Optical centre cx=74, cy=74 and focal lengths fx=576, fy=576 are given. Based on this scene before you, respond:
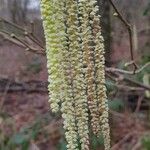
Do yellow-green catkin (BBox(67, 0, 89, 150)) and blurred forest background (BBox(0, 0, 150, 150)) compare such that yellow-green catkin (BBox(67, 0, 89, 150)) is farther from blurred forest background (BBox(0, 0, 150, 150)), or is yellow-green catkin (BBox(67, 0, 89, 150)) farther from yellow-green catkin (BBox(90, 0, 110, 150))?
blurred forest background (BBox(0, 0, 150, 150))

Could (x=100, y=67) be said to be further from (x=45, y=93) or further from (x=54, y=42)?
(x=45, y=93)

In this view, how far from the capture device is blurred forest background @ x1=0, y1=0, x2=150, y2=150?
3.12 m

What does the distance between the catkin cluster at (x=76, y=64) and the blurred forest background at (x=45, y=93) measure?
2.46 ft

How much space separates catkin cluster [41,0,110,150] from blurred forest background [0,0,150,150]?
751 millimetres

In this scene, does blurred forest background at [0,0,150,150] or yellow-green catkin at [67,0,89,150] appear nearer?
yellow-green catkin at [67,0,89,150]

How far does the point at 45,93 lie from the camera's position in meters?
5.69

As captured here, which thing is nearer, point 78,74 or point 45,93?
point 78,74

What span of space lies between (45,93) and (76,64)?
456 cm

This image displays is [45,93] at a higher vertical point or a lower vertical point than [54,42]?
lower

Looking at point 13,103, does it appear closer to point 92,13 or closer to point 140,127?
point 140,127

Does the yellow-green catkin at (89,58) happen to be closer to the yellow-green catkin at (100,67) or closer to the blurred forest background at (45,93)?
the yellow-green catkin at (100,67)

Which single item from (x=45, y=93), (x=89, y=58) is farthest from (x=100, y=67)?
(x=45, y=93)

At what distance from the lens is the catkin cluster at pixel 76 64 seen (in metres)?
1.12

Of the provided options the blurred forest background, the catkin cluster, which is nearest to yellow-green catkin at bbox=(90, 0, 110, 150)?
the catkin cluster
